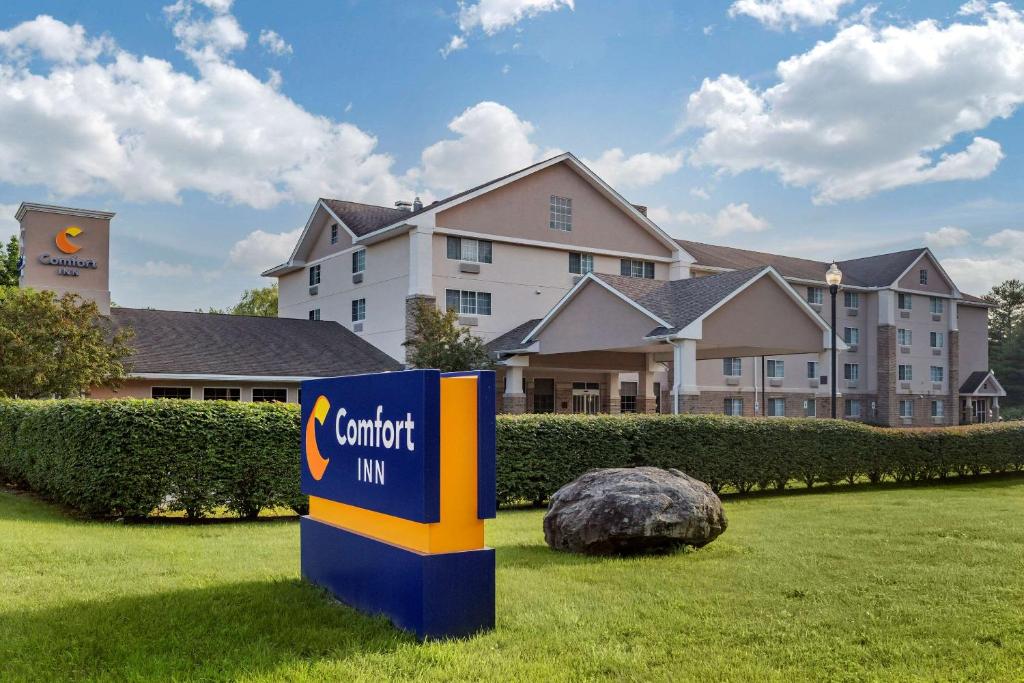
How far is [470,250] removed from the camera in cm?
3250

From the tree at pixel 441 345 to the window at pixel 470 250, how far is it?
12.4 ft

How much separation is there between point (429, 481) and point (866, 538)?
259 inches

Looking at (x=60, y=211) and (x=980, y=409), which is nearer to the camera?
(x=60, y=211)

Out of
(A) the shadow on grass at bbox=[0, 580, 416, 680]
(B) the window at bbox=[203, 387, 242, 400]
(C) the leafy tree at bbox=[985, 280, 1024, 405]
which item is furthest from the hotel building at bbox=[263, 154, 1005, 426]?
(C) the leafy tree at bbox=[985, 280, 1024, 405]

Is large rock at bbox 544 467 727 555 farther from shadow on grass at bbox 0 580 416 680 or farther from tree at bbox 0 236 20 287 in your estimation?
tree at bbox 0 236 20 287

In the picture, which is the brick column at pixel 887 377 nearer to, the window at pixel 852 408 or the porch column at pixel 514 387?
the window at pixel 852 408

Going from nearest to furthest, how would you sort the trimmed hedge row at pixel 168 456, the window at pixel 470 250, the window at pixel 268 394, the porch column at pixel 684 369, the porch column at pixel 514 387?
1. the trimmed hedge row at pixel 168 456
2. the porch column at pixel 684 369
3. the window at pixel 268 394
4. the porch column at pixel 514 387
5. the window at pixel 470 250

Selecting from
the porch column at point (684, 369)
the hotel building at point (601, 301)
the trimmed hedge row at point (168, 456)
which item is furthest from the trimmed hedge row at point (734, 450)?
the hotel building at point (601, 301)

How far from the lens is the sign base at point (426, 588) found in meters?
6.20

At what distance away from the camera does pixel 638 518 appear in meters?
9.36

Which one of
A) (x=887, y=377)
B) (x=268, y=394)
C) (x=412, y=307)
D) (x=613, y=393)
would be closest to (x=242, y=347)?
(x=268, y=394)

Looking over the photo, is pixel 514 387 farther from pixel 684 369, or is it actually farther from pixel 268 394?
pixel 268 394

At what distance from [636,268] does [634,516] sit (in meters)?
28.0

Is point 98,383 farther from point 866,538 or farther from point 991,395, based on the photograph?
point 991,395
